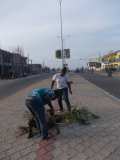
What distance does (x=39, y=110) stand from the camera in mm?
7512

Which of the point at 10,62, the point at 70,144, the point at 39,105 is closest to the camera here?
the point at 70,144

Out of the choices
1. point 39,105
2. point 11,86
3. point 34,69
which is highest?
point 39,105

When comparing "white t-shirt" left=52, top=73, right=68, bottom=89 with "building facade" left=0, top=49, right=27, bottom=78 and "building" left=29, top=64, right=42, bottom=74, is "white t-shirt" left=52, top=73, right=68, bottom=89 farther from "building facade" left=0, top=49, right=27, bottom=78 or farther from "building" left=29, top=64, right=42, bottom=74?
"building" left=29, top=64, right=42, bottom=74

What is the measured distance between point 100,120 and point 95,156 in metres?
3.83

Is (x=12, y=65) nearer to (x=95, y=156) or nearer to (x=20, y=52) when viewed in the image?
(x=20, y=52)

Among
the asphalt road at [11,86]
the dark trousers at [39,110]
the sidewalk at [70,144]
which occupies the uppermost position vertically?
the dark trousers at [39,110]

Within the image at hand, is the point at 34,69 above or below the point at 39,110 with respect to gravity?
below

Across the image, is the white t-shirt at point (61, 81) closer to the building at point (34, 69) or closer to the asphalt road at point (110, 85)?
the asphalt road at point (110, 85)

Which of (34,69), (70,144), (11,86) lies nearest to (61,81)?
(70,144)

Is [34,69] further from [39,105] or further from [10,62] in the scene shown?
[39,105]

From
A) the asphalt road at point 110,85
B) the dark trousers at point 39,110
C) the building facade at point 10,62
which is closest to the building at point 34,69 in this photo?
the building facade at point 10,62

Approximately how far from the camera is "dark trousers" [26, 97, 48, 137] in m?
7.45

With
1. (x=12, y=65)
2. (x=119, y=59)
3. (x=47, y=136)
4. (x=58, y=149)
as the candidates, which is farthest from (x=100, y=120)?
(x=119, y=59)

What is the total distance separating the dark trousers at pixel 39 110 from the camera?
7.45 m
